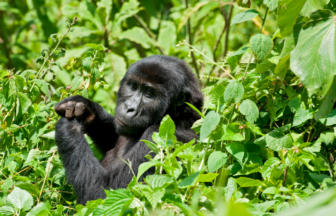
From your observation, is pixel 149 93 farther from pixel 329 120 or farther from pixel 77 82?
pixel 329 120

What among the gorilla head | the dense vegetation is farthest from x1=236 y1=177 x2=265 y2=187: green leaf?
the gorilla head

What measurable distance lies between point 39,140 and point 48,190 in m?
0.43

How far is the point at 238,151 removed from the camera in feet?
6.91

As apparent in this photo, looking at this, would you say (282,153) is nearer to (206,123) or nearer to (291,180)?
(291,180)

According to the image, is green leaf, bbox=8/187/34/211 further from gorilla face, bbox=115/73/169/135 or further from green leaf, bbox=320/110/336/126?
green leaf, bbox=320/110/336/126

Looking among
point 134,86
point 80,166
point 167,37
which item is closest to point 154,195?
point 80,166

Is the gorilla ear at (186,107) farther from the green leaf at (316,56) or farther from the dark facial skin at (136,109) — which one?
the green leaf at (316,56)

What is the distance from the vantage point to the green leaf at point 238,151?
6.81ft

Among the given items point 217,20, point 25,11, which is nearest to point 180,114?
point 217,20

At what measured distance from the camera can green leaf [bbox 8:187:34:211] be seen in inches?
80.7

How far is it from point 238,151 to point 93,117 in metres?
1.61

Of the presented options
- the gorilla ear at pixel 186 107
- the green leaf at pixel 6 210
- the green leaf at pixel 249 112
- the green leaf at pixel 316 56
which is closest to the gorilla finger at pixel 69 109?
the gorilla ear at pixel 186 107

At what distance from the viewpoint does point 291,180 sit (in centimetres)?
204

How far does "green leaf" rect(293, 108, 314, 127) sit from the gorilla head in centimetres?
100
